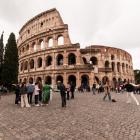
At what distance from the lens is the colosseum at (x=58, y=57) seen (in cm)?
3822

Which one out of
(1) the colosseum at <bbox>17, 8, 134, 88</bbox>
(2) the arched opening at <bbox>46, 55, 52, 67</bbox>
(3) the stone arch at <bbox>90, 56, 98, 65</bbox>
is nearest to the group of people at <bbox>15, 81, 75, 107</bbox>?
(1) the colosseum at <bbox>17, 8, 134, 88</bbox>

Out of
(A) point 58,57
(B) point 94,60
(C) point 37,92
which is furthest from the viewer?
(B) point 94,60

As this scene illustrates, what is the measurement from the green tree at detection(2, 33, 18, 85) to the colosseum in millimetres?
8774

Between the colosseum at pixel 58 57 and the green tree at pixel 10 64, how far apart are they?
8774 millimetres

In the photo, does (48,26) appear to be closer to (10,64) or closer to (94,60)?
(94,60)

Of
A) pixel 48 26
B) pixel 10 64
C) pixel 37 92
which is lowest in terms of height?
pixel 37 92

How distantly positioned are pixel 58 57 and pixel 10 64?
37.7 ft

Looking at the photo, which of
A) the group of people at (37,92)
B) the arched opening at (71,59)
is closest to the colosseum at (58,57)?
the arched opening at (71,59)

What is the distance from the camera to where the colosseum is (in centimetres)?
3822

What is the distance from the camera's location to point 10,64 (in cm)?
3097

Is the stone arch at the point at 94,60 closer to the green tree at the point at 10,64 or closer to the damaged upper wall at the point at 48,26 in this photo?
the damaged upper wall at the point at 48,26

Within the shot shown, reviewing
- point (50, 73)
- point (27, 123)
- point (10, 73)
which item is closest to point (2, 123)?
point (27, 123)

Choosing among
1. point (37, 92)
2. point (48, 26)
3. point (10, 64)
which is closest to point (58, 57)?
point (48, 26)

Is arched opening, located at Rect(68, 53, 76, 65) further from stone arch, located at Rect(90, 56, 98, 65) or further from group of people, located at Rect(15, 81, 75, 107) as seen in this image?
group of people, located at Rect(15, 81, 75, 107)
